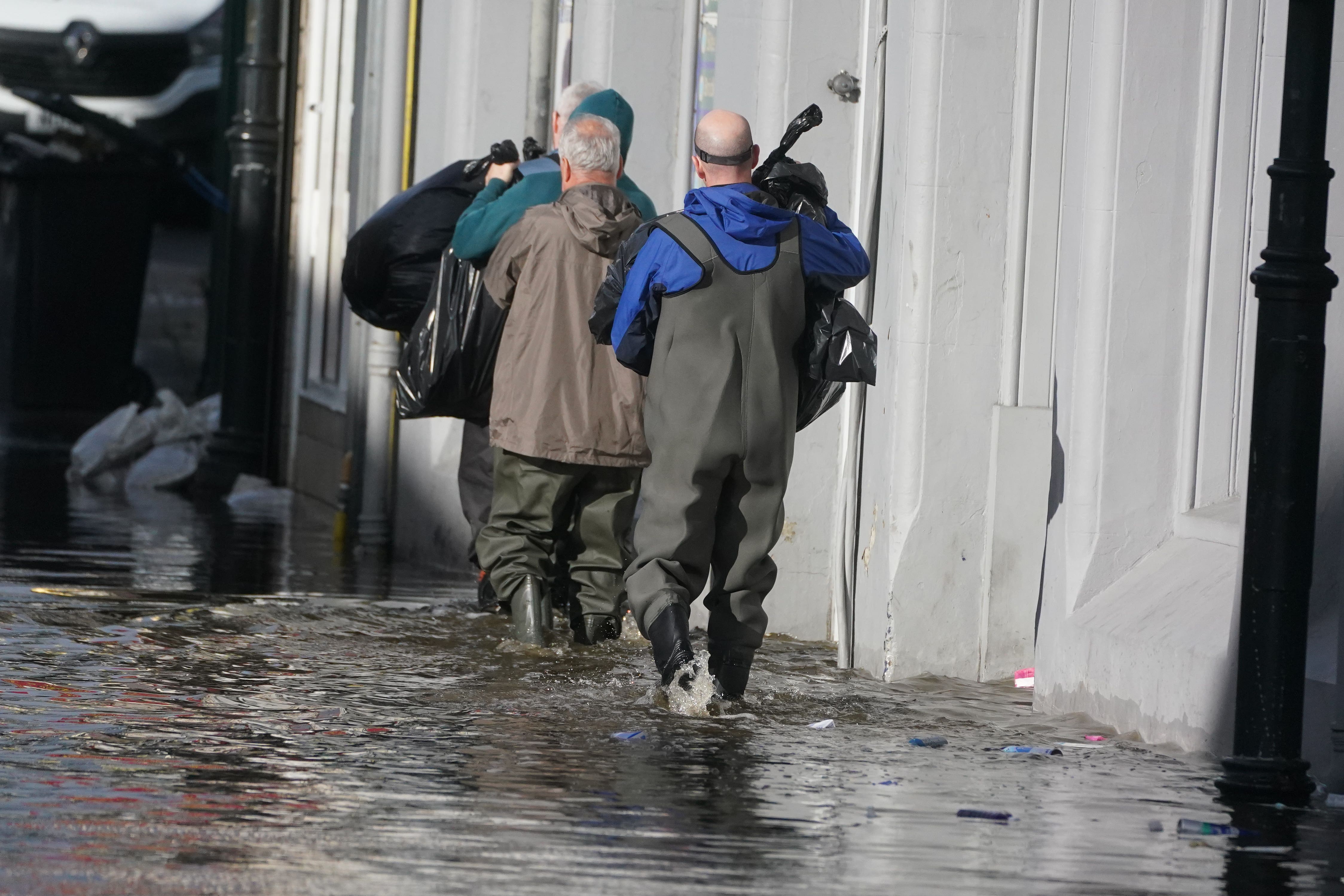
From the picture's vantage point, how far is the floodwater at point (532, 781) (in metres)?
4.47

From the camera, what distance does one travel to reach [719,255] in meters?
6.35

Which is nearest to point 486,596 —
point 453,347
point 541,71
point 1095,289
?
point 453,347

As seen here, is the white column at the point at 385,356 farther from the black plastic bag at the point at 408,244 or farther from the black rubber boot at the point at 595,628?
the black rubber boot at the point at 595,628

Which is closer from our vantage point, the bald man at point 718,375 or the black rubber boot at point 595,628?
the bald man at point 718,375

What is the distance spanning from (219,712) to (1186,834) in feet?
8.45

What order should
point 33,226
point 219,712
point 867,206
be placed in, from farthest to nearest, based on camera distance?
1. point 33,226
2. point 867,206
3. point 219,712

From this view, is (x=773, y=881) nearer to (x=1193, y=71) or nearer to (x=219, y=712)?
(x=219, y=712)

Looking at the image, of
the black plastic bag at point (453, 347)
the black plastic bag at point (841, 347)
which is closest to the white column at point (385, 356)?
the black plastic bag at point (453, 347)

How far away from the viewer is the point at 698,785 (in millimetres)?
5324

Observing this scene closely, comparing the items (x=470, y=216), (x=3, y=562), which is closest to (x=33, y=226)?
(x=3, y=562)

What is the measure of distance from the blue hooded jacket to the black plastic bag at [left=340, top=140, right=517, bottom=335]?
7.99ft

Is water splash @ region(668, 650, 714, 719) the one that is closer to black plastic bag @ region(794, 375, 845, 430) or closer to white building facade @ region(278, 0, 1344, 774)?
black plastic bag @ region(794, 375, 845, 430)

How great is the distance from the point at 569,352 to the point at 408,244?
1.63 metres

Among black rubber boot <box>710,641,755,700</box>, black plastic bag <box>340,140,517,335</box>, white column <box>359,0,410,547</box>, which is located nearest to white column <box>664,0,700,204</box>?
black plastic bag <box>340,140,517,335</box>
